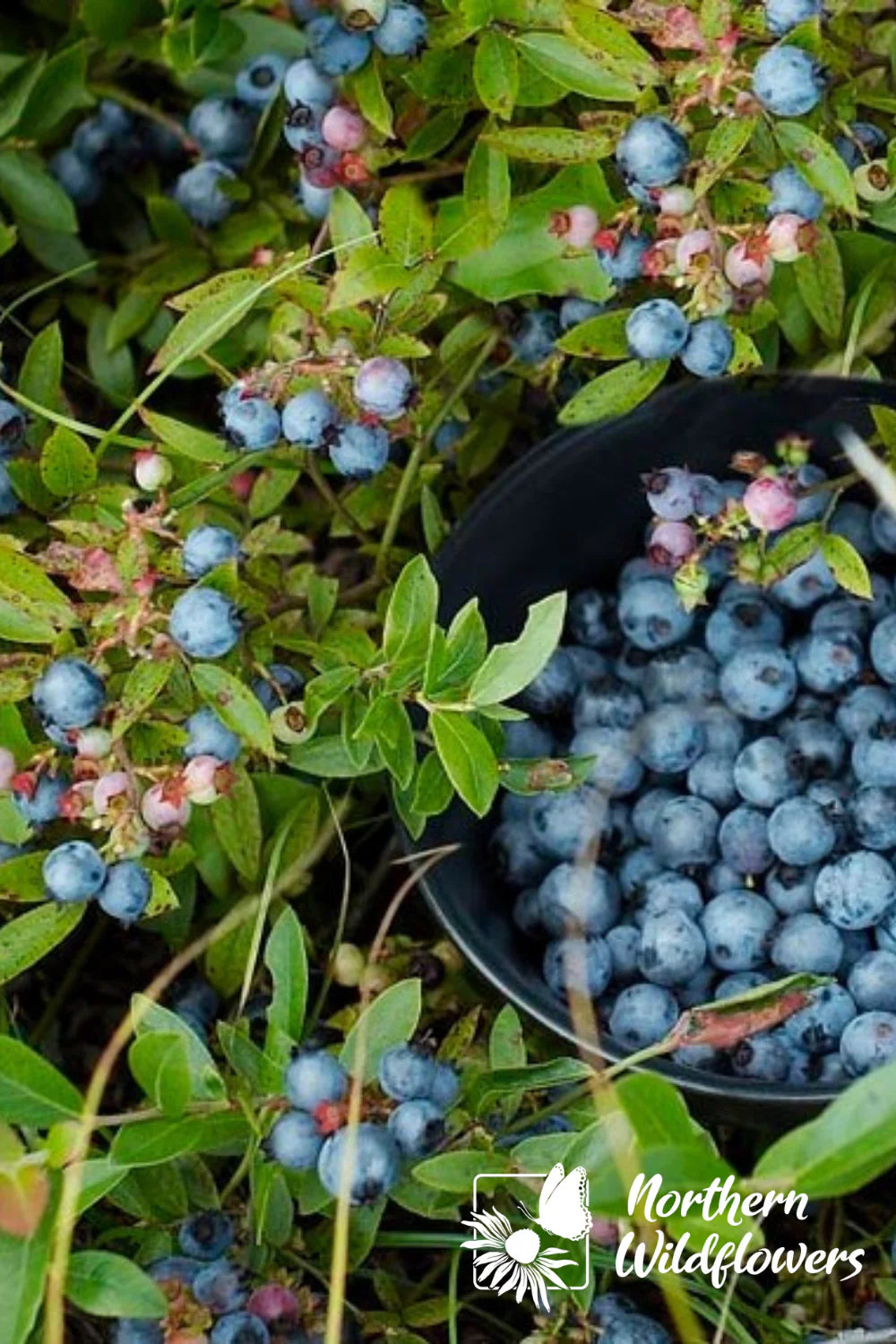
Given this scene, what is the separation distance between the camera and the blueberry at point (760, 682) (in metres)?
1.37

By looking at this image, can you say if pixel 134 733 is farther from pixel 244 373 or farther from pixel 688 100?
pixel 688 100

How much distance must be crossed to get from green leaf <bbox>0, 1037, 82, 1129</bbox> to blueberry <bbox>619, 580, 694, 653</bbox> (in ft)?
1.65

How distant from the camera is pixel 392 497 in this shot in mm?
1496

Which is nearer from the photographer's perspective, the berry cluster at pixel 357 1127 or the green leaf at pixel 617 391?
the berry cluster at pixel 357 1127

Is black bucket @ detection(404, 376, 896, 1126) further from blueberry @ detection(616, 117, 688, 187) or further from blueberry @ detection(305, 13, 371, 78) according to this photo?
blueberry @ detection(305, 13, 371, 78)

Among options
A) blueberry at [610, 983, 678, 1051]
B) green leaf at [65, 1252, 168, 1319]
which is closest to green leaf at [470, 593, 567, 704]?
blueberry at [610, 983, 678, 1051]

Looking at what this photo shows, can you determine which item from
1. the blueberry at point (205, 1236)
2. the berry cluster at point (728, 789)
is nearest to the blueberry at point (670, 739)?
the berry cluster at point (728, 789)

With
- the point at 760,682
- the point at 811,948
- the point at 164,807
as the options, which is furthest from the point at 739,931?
the point at 164,807

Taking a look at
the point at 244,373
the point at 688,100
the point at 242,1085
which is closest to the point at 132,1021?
the point at 242,1085

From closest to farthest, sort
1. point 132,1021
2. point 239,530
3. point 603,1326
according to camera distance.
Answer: point 132,1021
point 603,1326
point 239,530

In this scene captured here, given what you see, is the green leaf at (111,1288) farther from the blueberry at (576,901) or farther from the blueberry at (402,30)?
the blueberry at (402,30)

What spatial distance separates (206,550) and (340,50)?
0.35 metres

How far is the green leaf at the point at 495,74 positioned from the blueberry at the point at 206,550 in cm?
32

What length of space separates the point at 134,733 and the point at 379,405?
9.7 inches
